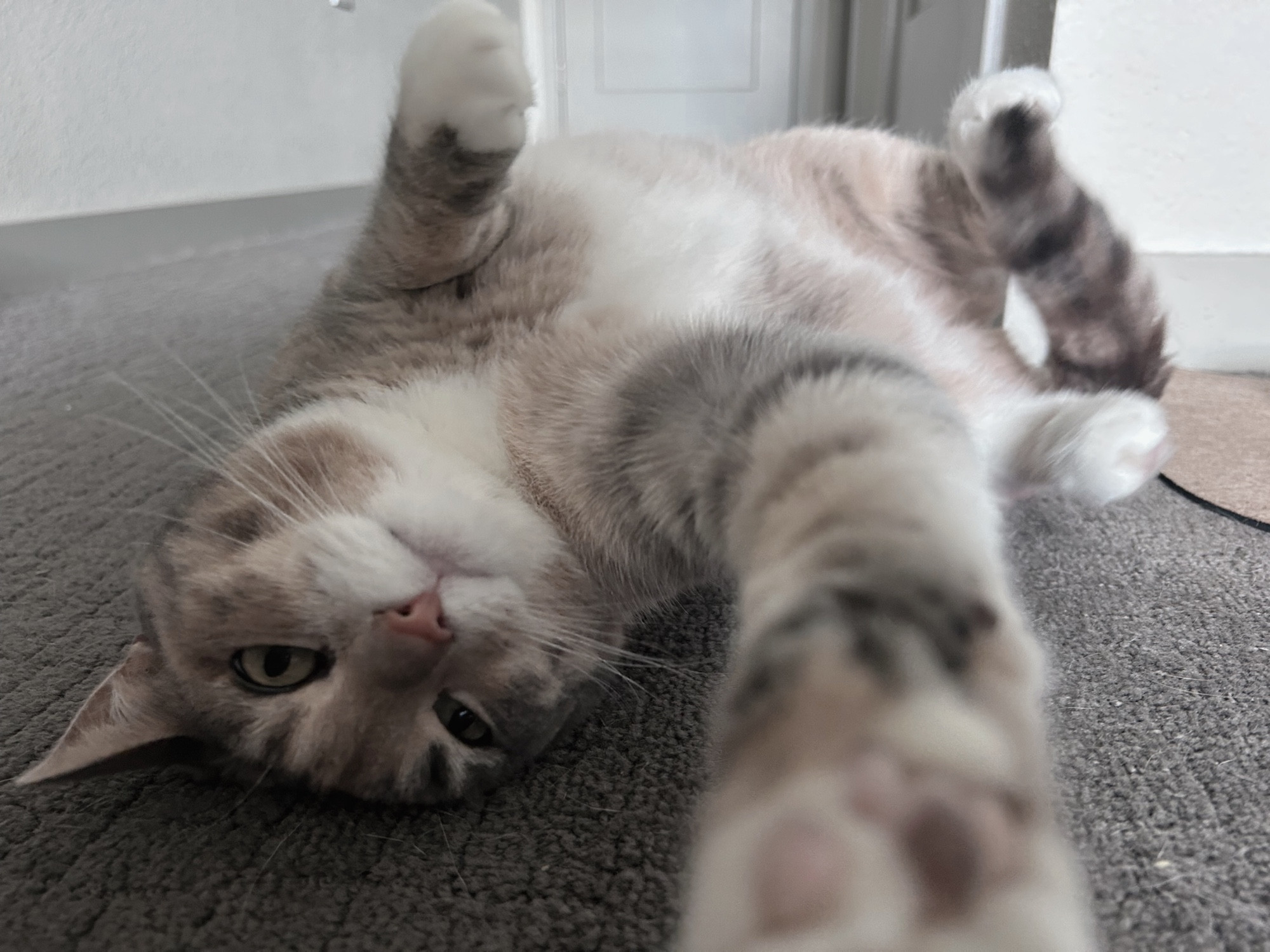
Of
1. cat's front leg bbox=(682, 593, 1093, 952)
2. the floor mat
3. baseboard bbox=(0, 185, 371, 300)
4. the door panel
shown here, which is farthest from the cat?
the door panel

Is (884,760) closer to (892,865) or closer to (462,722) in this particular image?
(892,865)

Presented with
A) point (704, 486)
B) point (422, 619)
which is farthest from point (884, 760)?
point (422, 619)

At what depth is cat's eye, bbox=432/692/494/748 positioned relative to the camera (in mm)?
708

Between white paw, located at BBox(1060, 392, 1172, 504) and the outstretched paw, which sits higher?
the outstretched paw

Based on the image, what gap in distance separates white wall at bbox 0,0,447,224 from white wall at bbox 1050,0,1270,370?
98 centimetres

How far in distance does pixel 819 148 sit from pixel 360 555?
0.97 m

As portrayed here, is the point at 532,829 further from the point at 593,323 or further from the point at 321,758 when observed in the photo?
the point at 593,323

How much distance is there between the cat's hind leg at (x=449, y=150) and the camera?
2.69 feet

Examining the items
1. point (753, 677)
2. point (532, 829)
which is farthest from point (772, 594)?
point (532, 829)

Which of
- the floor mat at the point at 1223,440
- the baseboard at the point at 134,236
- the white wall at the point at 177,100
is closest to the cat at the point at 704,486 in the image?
the floor mat at the point at 1223,440

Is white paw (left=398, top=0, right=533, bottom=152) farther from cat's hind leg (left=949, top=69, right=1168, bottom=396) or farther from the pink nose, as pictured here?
cat's hind leg (left=949, top=69, right=1168, bottom=396)

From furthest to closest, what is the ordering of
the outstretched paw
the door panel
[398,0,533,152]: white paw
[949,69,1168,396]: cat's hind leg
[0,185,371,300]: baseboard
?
1. the door panel
2. [0,185,371,300]: baseboard
3. [949,69,1168,396]: cat's hind leg
4. [398,0,533,152]: white paw
5. the outstretched paw

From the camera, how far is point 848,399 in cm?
56

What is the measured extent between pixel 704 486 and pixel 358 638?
288 millimetres
